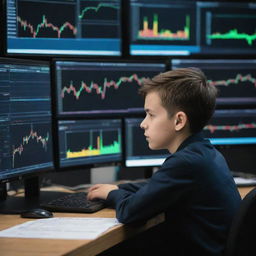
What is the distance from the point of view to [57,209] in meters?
2.15

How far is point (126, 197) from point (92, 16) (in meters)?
0.98

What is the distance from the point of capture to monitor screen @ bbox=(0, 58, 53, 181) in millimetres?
2166

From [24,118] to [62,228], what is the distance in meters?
0.57

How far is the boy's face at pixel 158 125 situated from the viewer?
2072 mm

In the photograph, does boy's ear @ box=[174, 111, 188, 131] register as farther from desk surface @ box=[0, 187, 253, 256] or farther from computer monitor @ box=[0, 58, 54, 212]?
computer monitor @ box=[0, 58, 54, 212]

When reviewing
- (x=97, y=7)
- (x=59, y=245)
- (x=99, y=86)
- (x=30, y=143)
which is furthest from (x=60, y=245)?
(x=97, y=7)

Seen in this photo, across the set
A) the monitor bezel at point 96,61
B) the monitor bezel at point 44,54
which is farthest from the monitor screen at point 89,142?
the monitor bezel at point 44,54

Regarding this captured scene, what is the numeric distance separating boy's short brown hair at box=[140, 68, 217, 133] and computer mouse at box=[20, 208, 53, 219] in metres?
0.51

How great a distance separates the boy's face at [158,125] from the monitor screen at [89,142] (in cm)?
53

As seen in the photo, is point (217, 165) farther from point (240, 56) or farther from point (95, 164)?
point (240, 56)

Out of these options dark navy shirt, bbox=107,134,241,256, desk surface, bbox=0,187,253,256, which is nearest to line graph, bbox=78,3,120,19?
dark navy shirt, bbox=107,134,241,256

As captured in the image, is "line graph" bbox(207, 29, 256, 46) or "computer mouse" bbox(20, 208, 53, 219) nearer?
"computer mouse" bbox(20, 208, 53, 219)

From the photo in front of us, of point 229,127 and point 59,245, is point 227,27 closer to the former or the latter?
point 229,127

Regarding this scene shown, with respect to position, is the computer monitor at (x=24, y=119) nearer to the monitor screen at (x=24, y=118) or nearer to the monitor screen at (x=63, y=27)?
the monitor screen at (x=24, y=118)
